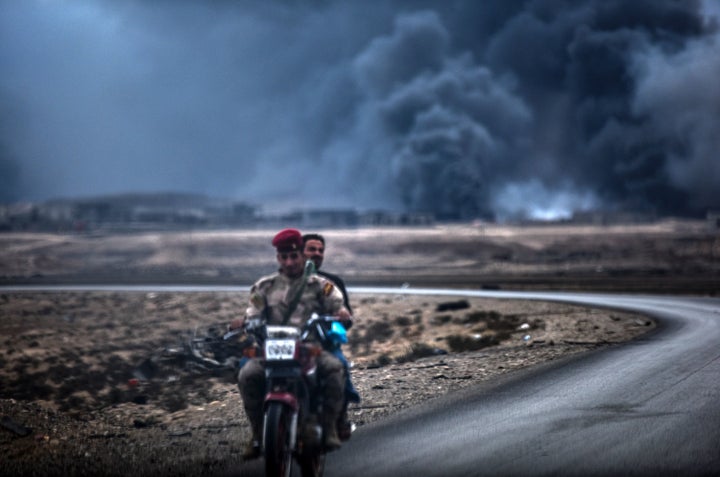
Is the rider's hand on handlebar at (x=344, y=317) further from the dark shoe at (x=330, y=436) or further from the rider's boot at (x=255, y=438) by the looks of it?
the rider's boot at (x=255, y=438)

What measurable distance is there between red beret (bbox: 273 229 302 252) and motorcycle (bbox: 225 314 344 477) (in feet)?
2.42

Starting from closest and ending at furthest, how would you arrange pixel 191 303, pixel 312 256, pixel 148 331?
pixel 312 256 < pixel 148 331 < pixel 191 303

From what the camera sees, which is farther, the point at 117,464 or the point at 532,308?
the point at 532,308

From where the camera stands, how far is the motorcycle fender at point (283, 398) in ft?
22.4

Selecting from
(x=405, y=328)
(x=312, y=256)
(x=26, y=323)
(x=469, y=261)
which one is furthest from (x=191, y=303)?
(x=469, y=261)

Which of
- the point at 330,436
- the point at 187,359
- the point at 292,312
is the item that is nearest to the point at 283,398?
the point at 330,436

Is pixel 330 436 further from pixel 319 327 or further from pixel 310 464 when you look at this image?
pixel 319 327

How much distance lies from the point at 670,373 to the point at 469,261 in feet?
183

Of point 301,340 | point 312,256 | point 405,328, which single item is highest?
point 312,256

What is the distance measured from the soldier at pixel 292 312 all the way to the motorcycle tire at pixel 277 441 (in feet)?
1.45

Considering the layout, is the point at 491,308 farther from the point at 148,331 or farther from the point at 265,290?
the point at 265,290

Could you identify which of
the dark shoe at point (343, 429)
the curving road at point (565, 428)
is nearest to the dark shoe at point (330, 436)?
the dark shoe at point (343, 429)

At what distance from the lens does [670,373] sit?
12.7m

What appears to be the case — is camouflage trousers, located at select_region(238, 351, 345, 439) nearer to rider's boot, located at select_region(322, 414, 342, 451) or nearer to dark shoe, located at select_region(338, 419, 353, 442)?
rider's boot, located at select_region(322, 414, 342, 451)
